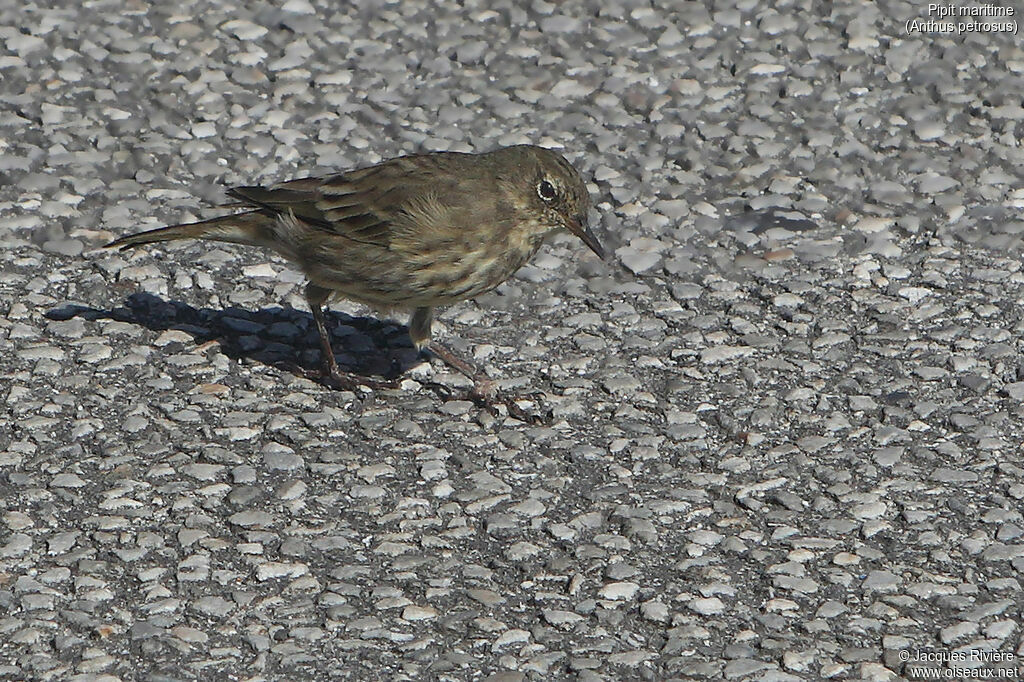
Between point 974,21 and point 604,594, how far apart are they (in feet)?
18.4

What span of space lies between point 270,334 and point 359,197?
0.81 meters

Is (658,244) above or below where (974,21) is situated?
below

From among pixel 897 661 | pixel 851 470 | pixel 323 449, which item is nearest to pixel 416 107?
pixel 323 449

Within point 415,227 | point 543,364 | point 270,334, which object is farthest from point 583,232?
point 270,334

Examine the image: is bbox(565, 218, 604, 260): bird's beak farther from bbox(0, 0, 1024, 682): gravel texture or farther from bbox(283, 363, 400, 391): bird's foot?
bbox(283, 363, 400, 391): bird's foot

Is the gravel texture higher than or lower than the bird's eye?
lower

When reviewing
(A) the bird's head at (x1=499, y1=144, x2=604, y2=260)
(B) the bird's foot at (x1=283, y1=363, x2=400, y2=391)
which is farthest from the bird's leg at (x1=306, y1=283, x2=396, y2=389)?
(A) the bird's head at (x1=499, y1=144, x2=604, y2=260)

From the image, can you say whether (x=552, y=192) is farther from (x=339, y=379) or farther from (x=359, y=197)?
(x=339, y=379)

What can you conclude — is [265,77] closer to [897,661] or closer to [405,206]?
[405,206]

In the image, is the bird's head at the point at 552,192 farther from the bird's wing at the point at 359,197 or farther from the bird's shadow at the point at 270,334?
the bird's shadow at the point at 270,334

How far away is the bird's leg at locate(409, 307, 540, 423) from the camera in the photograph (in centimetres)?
619

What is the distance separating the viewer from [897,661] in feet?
15.2

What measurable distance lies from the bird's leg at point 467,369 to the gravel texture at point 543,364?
74 millimetres

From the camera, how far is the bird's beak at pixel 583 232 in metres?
6.52
